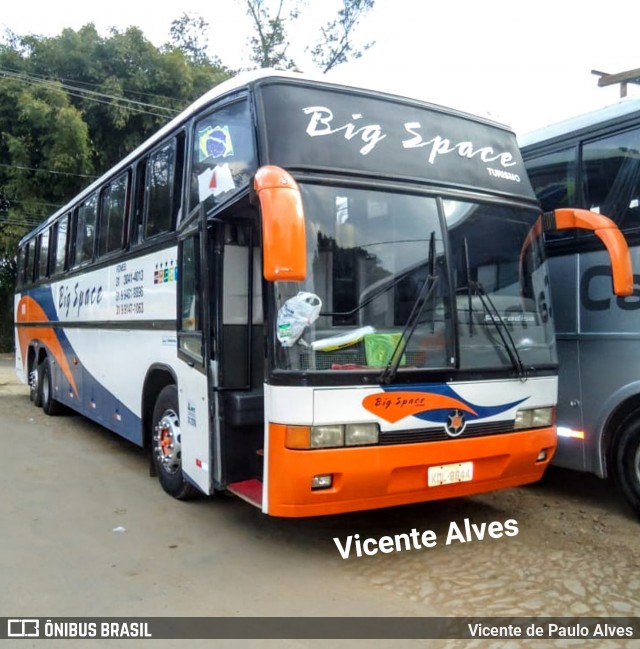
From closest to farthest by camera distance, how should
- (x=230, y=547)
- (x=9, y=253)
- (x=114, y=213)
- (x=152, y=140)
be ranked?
1. (x=230, y=547)
2. (x=152, y=140)
3. (x=114, y=213)
4. (x=9, y=253)

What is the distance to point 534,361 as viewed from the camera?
4934mm

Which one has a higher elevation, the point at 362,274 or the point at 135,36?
the point at 135,36

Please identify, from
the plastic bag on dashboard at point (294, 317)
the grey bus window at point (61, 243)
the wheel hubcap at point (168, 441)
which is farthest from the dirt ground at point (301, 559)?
the grey bus window at point (61, 243)

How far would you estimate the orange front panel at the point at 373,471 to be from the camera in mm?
4121

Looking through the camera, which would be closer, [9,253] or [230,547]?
[230,547]

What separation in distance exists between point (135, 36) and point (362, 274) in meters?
19.6

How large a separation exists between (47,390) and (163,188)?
20.6 feet

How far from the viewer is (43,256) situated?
11695 millimetres

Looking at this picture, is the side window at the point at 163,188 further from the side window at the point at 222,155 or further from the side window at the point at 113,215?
the side window at the point at 113,215

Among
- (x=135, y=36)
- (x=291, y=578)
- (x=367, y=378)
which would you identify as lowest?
(x=291, y=578)

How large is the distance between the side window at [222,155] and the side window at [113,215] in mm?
2154

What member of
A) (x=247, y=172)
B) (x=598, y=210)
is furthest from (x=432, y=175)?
(x=598, y=210)

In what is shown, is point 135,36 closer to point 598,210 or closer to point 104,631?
point 598,210

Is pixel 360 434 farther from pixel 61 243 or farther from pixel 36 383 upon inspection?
pixel 36 383
